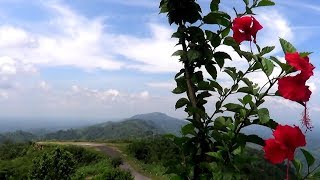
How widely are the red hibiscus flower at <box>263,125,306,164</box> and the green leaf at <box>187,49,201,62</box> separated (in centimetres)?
83

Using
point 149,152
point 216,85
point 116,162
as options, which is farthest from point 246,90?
point 149,152

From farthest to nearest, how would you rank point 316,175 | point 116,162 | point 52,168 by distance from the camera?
point 116,162
point 52,168
point 316,175

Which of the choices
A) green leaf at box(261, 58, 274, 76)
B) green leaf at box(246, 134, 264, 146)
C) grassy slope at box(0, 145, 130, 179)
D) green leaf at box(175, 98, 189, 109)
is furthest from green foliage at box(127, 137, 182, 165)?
green leaf at box(261, 58, 274, 76)

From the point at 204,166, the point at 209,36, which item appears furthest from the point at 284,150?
the point at 209,36

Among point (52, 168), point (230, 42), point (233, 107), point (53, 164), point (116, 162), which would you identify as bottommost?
point (116, 162)

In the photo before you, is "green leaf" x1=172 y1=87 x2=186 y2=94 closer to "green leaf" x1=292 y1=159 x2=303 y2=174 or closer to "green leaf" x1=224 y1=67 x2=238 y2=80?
"green leaf" x1=224 y1=67 x2=238 y2=80

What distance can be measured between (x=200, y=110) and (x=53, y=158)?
21.8 metres

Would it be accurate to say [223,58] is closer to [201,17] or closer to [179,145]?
[201,17]

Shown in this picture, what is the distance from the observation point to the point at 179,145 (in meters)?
2.50

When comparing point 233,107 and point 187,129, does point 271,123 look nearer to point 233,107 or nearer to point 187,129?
point 233,107

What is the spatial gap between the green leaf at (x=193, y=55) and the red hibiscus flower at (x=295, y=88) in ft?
2.28

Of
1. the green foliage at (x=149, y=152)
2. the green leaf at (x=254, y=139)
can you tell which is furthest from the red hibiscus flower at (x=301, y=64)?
the green foliage at (x=149, y=152)

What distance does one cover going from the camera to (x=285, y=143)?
172 centimetres

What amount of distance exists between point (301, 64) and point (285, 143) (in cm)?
36
